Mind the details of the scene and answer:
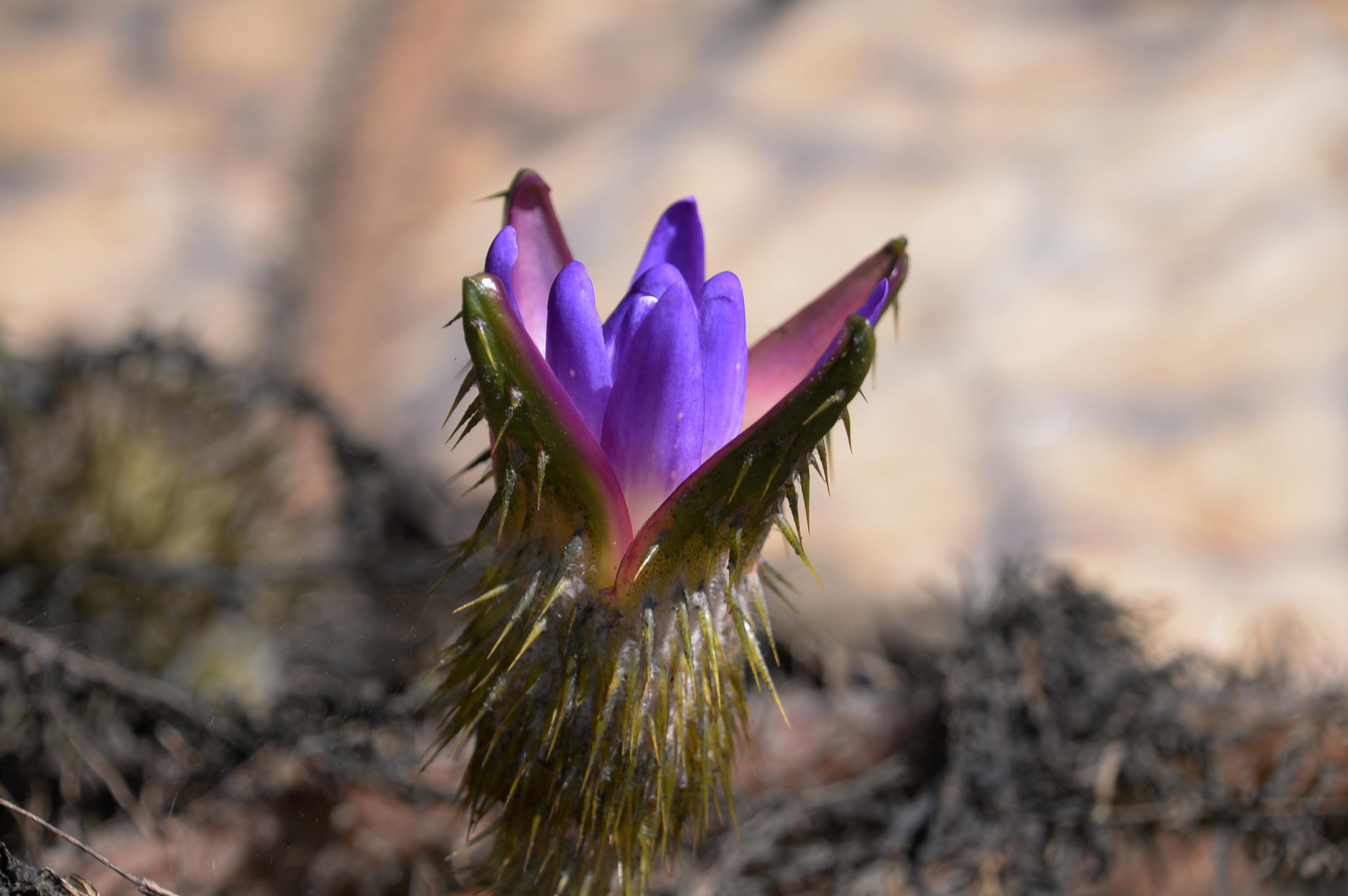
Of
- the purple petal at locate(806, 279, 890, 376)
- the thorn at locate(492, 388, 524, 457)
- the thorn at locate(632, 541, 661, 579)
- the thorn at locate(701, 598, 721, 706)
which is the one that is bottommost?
the thorn at locate(701, 598, 721, 706)

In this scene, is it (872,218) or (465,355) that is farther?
(872,218)

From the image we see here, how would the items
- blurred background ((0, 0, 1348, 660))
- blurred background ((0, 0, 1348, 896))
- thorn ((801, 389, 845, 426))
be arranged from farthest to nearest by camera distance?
blurred background ((0, 0, 1348, 660)), blurred background ((0, 0, 1348, 896)), thorn ((801, 389, 845, 426))

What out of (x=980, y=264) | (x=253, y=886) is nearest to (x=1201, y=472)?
(x=980, y=264)

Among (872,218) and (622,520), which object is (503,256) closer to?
(622,520)

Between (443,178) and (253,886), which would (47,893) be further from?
(443,178)

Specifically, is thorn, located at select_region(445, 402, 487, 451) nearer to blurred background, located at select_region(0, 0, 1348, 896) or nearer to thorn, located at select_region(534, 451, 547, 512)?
thorn, located at select_region(534, 451, 547, 512)

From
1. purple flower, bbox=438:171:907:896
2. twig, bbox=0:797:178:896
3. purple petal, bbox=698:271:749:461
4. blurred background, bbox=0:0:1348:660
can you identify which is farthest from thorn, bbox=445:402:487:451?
blurred background, bbox=0:0:1348:660

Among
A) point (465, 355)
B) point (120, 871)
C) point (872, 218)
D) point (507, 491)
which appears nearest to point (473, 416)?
Answer: point (507, 491)
